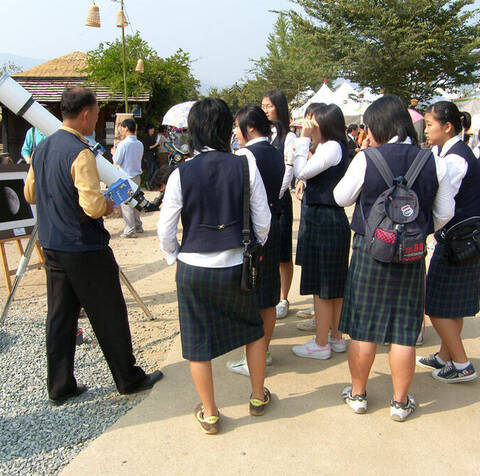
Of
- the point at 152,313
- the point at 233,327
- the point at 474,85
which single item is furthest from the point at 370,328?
the point at 474,85

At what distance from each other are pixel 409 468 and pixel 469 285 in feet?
4.25

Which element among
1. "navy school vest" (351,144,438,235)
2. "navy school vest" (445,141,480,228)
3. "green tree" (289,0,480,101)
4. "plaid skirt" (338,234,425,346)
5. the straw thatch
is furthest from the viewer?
the straw thatch

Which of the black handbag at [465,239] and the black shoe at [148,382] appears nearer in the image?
the black handbag at [465,239]

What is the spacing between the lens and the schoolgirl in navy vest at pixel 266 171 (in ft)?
9.68

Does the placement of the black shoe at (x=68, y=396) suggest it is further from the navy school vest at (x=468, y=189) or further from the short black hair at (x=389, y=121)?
the navy school vest at (x=468, y=189)

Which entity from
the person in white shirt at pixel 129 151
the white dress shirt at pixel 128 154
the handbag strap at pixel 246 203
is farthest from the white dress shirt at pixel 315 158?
the white dress shirt at pixel 128 154

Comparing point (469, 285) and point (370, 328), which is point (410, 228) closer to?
point (370, 328)

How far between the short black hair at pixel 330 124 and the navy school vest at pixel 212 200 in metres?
1.08

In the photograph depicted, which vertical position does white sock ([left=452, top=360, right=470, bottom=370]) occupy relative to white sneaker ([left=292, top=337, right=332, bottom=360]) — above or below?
above

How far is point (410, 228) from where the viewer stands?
2.35 meters

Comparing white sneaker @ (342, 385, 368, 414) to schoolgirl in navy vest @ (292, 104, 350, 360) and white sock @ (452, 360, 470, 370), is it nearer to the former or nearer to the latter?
schoolgirl in navy vest @ (292, 104, 350, 360)

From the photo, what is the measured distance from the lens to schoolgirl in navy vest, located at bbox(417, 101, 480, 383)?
2.83m

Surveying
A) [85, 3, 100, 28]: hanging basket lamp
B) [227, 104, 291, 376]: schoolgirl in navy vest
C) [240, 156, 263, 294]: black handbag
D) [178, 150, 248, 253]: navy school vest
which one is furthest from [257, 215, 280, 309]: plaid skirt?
[85, 3, 100, 28]: hanging basket lamp

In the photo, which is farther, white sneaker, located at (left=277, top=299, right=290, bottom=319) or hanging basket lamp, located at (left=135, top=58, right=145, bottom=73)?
hanging basket lamp, located at (left=135, top=58, right=145, bottom=73)
